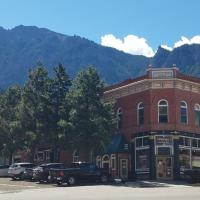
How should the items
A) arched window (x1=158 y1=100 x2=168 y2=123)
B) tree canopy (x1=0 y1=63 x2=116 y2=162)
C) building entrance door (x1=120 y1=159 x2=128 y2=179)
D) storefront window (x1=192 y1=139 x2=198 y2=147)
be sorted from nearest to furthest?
tree canopy (x1=0 y1=63 x2=116 y2=162) < arched window (x1=158 y1=100 x2=168 y2=123) < storefront window (x1=192 y1=139 x2=198 y2=147) < building entrance door (x1=120 y1=159 x2=128 y2=179)

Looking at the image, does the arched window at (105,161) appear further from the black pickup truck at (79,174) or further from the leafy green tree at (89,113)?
the black pickup truck at (79,174)

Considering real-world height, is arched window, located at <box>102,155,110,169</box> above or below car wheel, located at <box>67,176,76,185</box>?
above

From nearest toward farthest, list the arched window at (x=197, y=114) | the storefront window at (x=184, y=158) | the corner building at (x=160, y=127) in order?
the corner building at (x=160, y=127), the storefront window at (x=184, y=158), the arched window at (x=197, y=114)

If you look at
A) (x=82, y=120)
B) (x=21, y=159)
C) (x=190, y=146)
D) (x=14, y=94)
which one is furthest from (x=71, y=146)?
(x=21, y=159)

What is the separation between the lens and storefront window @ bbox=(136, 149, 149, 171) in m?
50.4

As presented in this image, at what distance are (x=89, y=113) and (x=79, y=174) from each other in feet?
32.5

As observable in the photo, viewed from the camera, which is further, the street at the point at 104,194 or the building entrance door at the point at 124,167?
the building entrance door at the point at 124,167

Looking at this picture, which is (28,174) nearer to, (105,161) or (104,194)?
(105,161)

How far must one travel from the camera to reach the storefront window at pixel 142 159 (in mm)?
50375

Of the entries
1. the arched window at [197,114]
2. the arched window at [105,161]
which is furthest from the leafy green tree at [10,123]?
the arched window at [197,114]

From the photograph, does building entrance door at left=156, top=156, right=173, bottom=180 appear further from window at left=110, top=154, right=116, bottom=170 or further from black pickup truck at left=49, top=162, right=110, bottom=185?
black pickup truck at left=49, top=162, right=110, bottom=185

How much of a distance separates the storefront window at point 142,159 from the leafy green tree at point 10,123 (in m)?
12.9

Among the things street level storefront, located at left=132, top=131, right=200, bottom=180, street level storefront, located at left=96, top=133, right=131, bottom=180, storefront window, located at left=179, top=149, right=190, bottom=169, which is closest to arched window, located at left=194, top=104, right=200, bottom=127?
street level storefront, located at left=132, top=131, right=200, bottom=180

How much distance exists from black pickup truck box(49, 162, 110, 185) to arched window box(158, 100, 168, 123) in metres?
11.9
